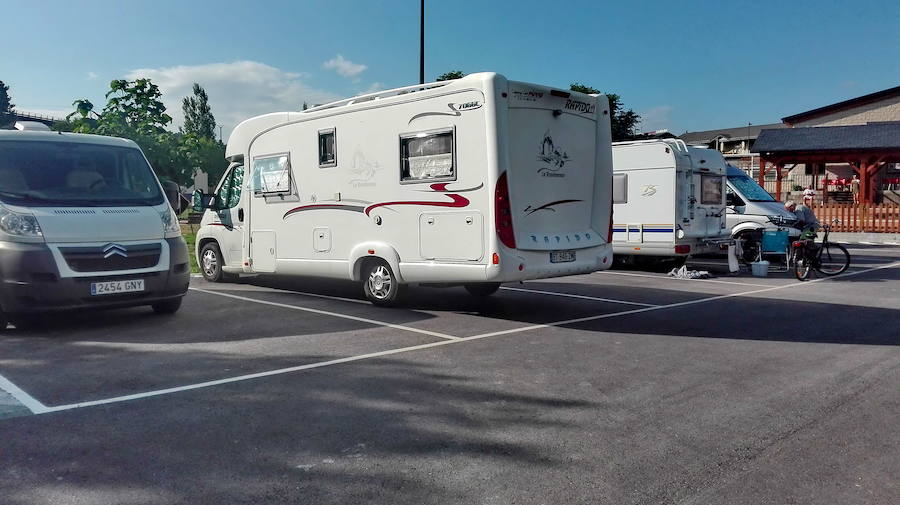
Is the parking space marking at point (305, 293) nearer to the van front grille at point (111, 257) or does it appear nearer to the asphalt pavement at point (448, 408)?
the asphalt pavement at point (448, 408)

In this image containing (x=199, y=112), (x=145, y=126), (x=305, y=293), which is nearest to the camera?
(x=305, y=293)

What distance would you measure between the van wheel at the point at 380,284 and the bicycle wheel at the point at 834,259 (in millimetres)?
9914

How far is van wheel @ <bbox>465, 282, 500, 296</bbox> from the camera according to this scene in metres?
10.2

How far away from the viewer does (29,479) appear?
353 centimetres

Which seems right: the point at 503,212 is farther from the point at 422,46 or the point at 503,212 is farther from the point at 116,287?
the point at 422,46

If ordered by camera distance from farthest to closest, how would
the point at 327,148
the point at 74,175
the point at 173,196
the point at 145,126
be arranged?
the point at 145,126, the point at 327,148, the point at 173,196, the point at 74,175

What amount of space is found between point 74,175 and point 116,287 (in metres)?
1.53

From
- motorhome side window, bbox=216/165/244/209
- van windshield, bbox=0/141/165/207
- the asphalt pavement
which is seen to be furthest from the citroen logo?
motorhome side window, bbox=216/165/244/209

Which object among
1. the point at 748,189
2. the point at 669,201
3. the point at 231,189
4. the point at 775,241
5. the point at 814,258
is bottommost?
the point at 814,258

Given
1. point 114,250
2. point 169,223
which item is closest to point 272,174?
point 169,223

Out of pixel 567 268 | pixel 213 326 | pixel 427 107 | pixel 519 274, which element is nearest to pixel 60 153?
pixel 213 326

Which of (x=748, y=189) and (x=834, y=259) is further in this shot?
(x=748, y=189)

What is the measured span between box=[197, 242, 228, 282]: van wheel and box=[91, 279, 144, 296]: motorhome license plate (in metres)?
4.40

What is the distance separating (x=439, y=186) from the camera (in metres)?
8.25
